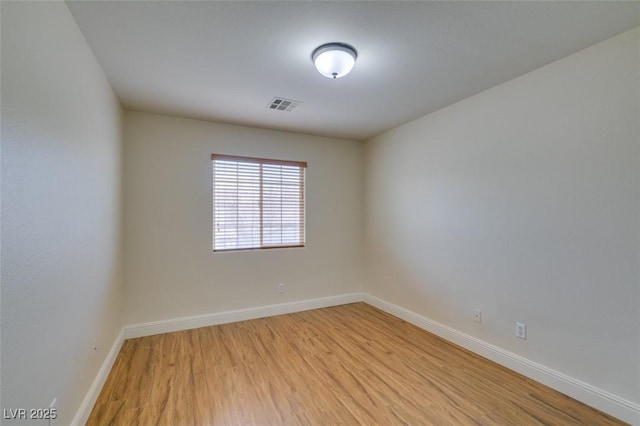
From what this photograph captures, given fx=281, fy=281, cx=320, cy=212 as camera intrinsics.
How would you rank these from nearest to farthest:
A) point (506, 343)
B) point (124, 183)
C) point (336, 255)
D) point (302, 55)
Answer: point (302, 55) < point (506, 343) < point (124, 183) < point (336, 255)

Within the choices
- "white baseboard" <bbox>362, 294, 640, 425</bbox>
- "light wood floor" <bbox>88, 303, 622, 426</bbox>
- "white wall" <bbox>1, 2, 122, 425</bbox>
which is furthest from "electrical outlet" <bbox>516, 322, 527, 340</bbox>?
"white wall" <bbox>1, 2, 122, 425</bbox>

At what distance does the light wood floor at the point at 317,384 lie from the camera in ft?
6.16

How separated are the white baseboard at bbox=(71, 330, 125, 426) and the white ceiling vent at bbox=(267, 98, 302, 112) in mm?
2776

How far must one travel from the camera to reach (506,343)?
2516 mm

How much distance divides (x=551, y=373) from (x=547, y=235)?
1078 mm

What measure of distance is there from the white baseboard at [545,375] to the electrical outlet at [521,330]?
176 mm

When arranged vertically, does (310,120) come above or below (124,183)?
above

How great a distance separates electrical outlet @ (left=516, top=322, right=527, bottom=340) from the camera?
7.80 feet

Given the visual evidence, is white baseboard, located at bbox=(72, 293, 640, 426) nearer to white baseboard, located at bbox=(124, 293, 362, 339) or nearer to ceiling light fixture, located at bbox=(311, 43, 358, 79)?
white baseboard, located at bbox=(124, 293, 362, 339)

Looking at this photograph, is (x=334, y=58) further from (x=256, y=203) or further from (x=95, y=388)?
(x=95, y=388)

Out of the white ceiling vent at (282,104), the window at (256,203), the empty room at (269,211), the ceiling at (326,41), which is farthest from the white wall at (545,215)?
the window at (256,203)

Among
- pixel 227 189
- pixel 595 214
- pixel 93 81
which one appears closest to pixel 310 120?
pixel 227 189

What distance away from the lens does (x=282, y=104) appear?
299cm

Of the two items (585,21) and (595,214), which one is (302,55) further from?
(595,214)
